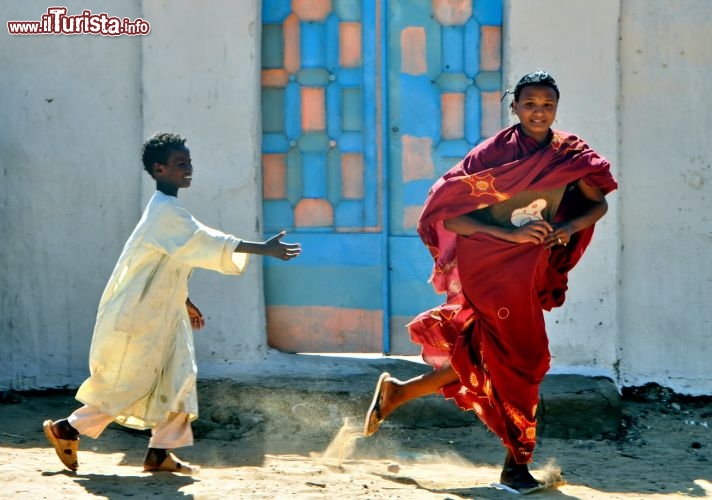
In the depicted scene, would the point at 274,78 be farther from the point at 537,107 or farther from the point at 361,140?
the point at 537,107

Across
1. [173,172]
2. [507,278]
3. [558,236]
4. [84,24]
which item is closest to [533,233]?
[558,236]

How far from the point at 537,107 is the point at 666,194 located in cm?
179

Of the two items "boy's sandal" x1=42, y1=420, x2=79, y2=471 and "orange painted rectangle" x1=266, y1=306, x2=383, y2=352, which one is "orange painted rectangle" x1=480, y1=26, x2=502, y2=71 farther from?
"boy's sandal" x1=42, y1=420, x2=79, y2=471

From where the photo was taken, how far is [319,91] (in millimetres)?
6812

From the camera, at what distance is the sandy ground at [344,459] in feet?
16.5

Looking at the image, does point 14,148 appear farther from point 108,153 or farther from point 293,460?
point 293,460

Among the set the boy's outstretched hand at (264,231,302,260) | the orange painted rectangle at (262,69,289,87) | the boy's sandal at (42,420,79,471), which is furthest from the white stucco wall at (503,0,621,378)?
the boy's sandal at (42,420,79,471)

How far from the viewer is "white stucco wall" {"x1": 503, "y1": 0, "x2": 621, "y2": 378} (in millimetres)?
6543

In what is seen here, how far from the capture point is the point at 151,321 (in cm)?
522

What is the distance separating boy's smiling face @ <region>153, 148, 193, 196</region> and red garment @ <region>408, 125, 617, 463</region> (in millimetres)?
1037

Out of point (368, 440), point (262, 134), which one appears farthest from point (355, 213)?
point (368, 440)

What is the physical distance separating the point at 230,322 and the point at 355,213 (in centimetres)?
90

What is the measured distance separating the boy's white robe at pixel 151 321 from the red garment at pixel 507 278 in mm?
931

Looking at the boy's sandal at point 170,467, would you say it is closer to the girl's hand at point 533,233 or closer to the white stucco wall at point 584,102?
the girl's hand at point 533,233
